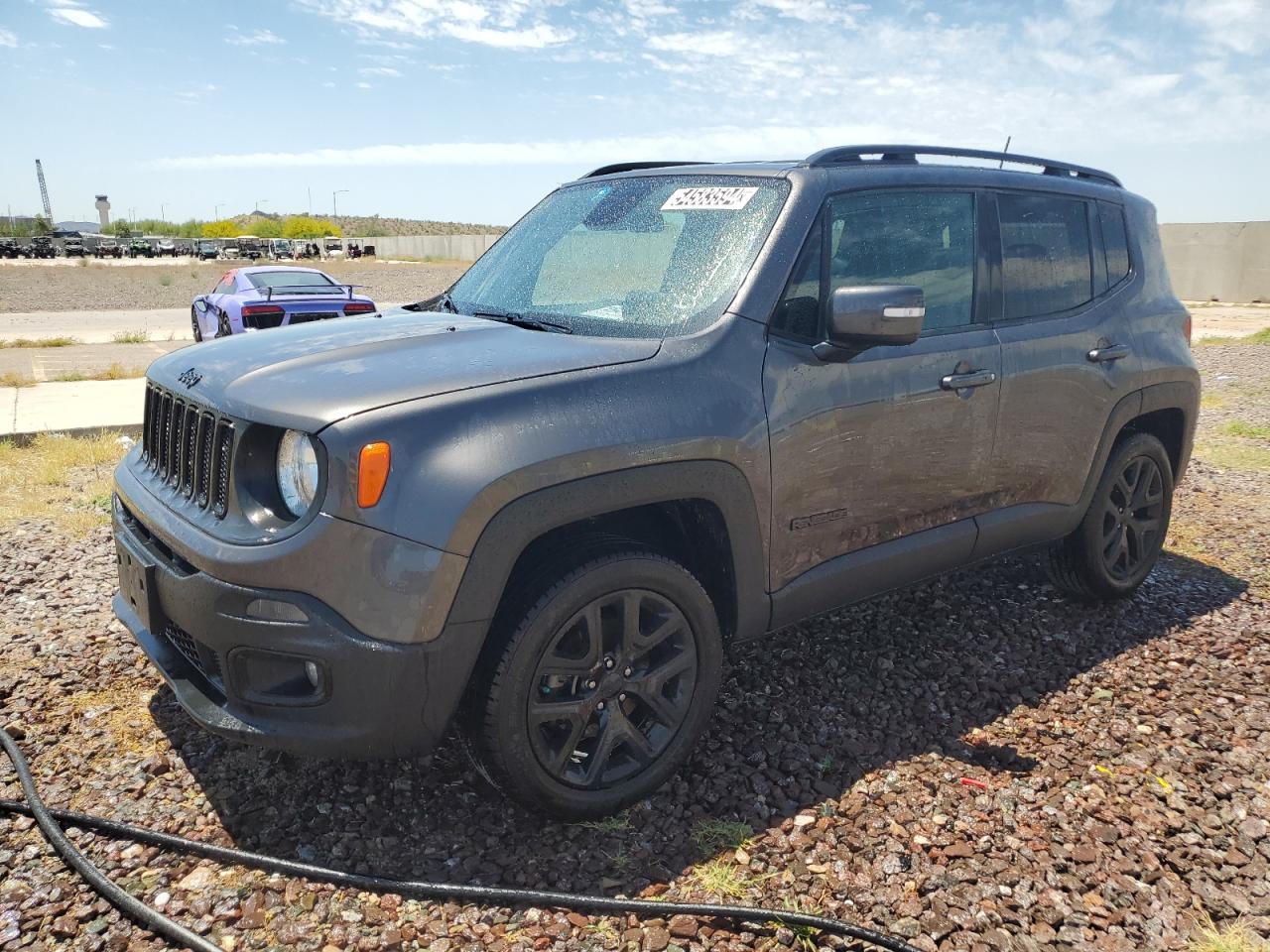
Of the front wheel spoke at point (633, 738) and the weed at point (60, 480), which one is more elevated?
the front wheel spoke at point (633, 738)

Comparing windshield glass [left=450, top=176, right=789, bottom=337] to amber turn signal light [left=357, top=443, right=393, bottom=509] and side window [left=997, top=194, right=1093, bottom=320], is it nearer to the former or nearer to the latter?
amber turn signal light [left=357, top=443, right=393, bottom=509]

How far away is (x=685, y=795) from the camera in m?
3.12

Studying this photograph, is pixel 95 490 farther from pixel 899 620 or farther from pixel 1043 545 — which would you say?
pixel 1043 545

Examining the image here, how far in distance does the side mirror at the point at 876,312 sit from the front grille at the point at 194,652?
205cm

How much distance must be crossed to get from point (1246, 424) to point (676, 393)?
883cm

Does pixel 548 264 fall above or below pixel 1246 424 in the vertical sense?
above

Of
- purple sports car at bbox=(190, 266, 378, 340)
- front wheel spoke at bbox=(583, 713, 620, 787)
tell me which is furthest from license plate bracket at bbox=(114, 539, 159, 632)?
purple sports car at bbox=(190, 266, 378, 340)

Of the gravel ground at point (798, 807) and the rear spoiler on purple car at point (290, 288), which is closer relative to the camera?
the gravel ground at point (798, 807)

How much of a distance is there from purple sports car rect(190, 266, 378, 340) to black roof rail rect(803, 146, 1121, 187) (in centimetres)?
708

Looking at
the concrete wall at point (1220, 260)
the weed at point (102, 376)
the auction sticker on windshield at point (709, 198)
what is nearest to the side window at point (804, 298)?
the auction sticker on windshield at point (709, 198)

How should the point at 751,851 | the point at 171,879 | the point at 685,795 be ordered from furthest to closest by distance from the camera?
the point at 685,795, the point at 751,851, the point at 171,879

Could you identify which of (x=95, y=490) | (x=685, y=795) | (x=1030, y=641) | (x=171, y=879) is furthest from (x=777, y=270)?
(x=95, y=490)

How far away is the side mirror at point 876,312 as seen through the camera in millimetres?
2951

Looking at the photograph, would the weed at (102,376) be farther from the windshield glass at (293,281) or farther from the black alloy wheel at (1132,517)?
the black alloy wheel at (1132,517)
